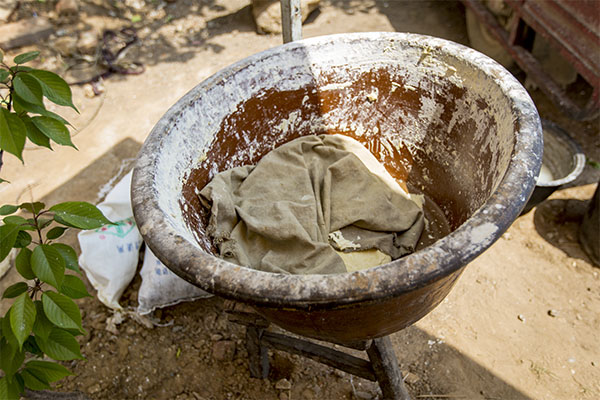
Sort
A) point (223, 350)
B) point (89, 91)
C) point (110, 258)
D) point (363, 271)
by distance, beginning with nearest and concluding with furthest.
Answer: point (363, 271), point (223, 350), point (110, 258), point (89, 91)

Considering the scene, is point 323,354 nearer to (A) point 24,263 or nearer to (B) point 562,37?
(A) point 24,263

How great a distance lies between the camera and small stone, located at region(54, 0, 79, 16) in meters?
5.30

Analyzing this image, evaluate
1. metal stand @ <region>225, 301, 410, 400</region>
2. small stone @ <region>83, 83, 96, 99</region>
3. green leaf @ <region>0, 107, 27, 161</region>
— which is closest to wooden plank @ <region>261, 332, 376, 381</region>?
metal stand @ <region>225, 301, 410, 400</region>

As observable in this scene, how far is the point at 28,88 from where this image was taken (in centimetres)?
117

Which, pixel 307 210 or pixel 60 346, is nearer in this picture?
pixel 60 346

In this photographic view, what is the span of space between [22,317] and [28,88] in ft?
2.05

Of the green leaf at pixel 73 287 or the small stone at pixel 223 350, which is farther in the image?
the small stone at pixel 223 350

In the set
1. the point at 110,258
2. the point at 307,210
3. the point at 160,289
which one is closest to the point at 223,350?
the point at 160,289

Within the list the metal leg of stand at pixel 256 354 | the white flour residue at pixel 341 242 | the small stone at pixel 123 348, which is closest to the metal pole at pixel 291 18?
the white flour residue at pixel 341 242

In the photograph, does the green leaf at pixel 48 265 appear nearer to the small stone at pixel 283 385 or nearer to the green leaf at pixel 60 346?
the green leaf at pixel 60 346

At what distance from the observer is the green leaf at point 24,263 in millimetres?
1279

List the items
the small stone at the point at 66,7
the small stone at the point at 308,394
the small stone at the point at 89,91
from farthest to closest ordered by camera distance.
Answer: the small stone at the point at 66,7 → the small stone at the point at 89,91 → the small stone at the point at 308,394

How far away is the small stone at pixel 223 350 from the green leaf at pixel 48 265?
1232 mm

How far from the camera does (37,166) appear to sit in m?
3.58
